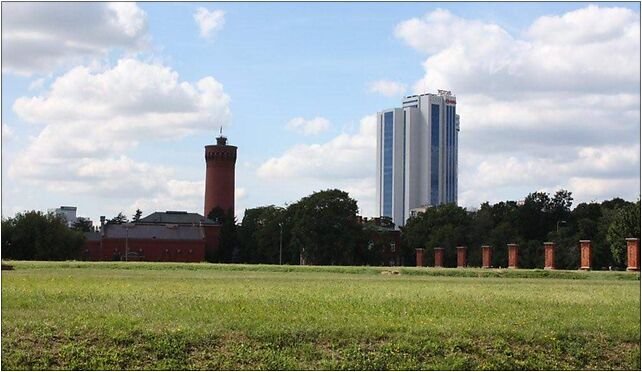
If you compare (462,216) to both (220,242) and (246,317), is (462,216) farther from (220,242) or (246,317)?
(246,317)

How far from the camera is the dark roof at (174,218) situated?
→ 138375 millimetres

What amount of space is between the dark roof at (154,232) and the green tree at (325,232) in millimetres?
40786

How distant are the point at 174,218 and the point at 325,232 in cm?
6057

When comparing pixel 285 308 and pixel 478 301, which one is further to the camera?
pixel 478 301

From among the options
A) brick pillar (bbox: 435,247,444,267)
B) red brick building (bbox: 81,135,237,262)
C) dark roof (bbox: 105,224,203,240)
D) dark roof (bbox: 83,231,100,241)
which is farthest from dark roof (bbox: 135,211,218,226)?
brick pillar (bbox: 435,247,444,267)

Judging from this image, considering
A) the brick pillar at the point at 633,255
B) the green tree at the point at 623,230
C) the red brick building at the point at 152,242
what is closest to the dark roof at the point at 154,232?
the red brick building at the point at 152,242

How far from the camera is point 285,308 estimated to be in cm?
1950

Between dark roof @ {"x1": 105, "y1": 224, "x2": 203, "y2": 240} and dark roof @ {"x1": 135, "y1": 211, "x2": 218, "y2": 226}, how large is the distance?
587 centimetres

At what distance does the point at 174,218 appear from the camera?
145m

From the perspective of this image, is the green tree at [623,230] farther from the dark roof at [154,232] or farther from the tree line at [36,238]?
the dark roof at [154,232]

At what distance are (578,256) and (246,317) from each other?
6696cm

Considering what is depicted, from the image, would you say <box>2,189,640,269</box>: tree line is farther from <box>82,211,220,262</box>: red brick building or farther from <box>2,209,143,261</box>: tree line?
<box>82,211,220,262</box>: red brick building

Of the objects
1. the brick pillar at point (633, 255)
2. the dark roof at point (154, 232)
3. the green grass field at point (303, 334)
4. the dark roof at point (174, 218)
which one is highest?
the dark roof at point (174, 218)

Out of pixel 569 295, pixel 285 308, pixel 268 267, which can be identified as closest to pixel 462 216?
pixel 268 267
